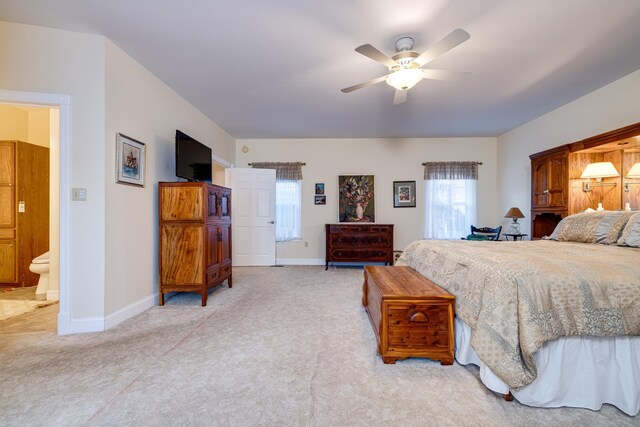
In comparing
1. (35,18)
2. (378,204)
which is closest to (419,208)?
(378,204)

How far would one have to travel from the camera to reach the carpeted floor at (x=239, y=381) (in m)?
1.38

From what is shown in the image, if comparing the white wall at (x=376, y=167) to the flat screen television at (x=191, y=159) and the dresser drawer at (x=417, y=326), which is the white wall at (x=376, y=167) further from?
the dresser drawer at (x=417, y=326)

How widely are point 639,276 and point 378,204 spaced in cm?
430

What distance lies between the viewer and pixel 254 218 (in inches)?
213

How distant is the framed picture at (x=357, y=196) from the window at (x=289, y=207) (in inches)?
34.4

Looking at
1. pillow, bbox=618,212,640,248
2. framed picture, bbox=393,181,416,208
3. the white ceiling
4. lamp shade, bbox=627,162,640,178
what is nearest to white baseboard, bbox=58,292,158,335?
the white ceiling

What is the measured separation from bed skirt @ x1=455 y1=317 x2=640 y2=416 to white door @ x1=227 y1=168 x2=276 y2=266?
4.43 m

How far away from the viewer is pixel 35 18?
7.32ft

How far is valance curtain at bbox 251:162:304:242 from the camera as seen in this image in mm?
5727

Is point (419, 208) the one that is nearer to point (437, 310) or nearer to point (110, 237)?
point (437, 310)

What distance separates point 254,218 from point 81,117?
Answer: 3234mm

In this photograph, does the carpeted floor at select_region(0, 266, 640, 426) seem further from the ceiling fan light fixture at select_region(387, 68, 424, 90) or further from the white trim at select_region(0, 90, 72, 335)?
the ceiling fan light fixture at select_region(387, 68, 424, 90)

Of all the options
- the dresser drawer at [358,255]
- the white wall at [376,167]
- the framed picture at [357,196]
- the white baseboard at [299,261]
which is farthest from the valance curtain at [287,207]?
the dresser drawer at [358,255]

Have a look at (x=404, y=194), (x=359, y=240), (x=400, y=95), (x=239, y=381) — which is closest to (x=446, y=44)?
(x=400, y=95)
